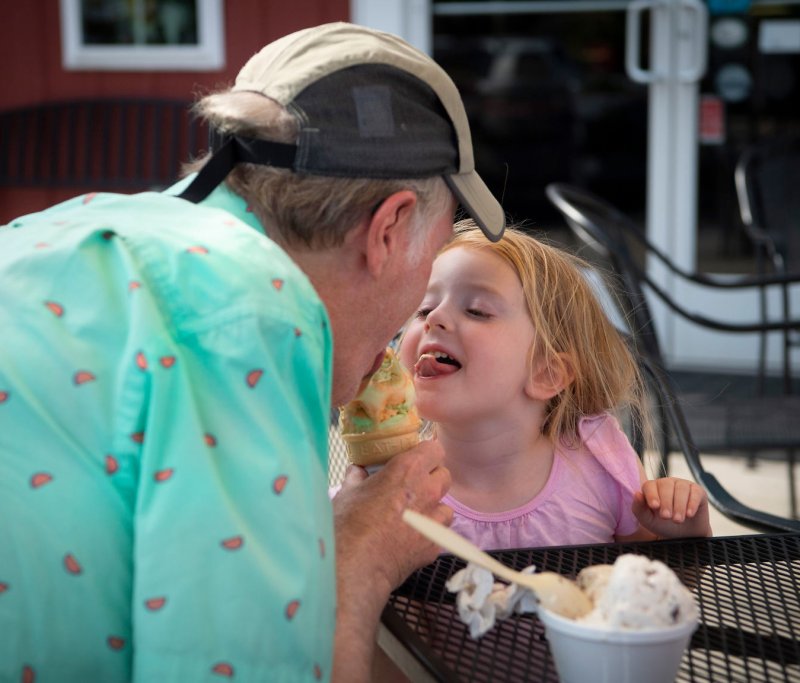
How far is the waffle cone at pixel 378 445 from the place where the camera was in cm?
167

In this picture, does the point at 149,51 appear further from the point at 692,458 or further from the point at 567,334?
the point at 692,458

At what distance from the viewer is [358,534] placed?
4.44ft

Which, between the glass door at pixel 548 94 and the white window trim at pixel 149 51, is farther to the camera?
the white window trim at pixel 149 51

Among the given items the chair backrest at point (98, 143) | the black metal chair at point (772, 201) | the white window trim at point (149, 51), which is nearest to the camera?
the black metal chair at point (772, 201)

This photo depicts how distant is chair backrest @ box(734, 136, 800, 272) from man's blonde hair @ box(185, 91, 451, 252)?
2.49 m

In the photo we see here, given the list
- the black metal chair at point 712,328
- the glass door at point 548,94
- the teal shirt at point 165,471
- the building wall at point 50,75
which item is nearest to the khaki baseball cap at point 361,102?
the teal shirt at point 165,471

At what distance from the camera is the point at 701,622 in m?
1.30

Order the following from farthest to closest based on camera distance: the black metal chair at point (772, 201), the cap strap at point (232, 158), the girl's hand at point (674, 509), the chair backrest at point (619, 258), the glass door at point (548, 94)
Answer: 1. the glass door at point (548, 94)
2. the black metal chair at point (772, 201)
3. the chair backrest at point (619, 258)
4. the girl's hand at point (674, 509)
5. the cap strap at point (232, 158)

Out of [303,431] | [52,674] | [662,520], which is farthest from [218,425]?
[662,520]

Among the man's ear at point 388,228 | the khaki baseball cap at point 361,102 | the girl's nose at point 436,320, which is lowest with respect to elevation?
the girl's nose at point 436,320

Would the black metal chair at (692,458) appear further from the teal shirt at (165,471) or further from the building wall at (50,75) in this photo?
the building wall at (50,75)

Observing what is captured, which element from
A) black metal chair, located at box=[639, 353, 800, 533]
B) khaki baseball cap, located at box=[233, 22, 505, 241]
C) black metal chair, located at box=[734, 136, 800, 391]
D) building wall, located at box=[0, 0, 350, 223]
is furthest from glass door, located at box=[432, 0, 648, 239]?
khaki baseball cap, located at box=[233, 22, 505, 241]

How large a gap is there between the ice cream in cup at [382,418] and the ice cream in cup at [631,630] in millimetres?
627

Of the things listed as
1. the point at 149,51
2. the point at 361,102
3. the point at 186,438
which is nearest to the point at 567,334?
the point at 361,102
